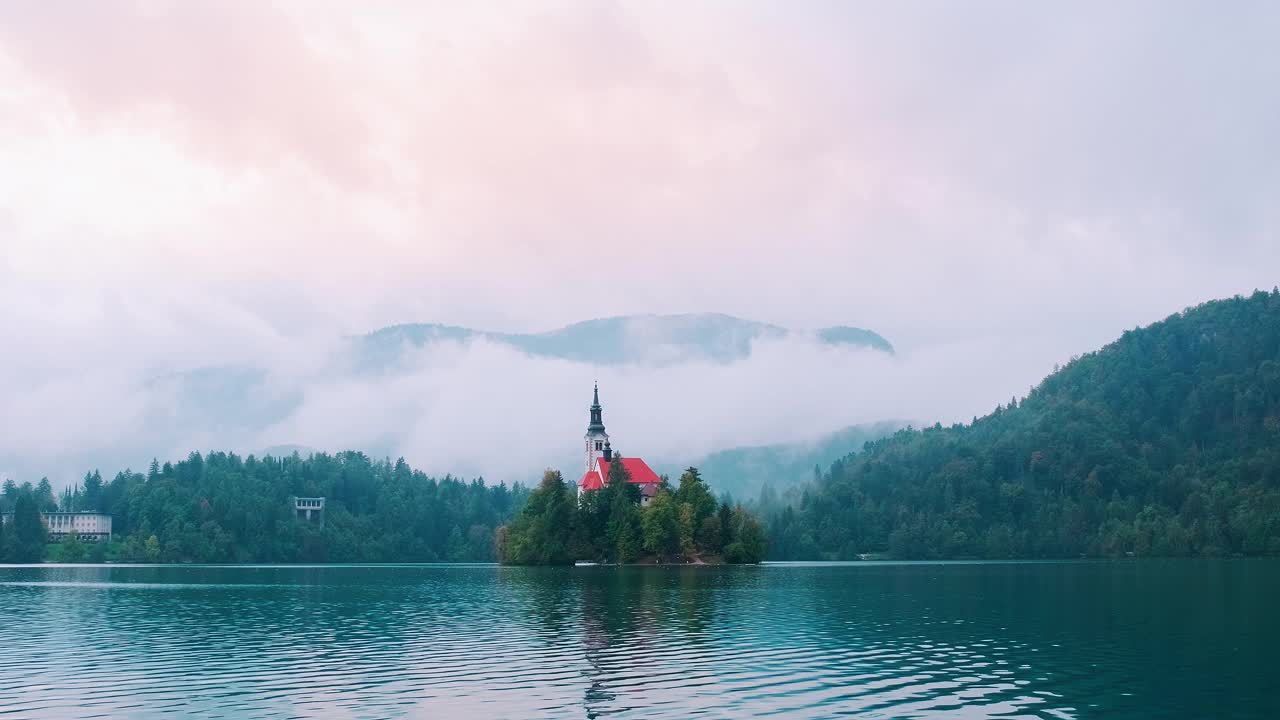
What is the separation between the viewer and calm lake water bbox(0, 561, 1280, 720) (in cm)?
4509

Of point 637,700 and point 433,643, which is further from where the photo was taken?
point 433,643

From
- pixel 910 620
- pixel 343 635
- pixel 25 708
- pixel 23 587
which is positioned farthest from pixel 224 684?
pixel 23 587

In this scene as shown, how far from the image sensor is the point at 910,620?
3231 inches

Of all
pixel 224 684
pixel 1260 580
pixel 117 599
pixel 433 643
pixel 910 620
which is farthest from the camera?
pixel 1260 580

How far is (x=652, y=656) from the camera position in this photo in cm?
5981

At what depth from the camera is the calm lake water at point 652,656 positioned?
1775 inches

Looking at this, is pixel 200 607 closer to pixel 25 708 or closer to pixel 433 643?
pixel 433 643

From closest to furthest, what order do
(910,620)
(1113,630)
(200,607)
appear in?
(1113,630) → (910,620) → (200,607)

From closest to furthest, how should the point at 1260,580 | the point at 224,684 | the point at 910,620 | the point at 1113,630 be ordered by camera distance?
the point at 224,684 < the point at 1113,630 < the point at 910,620 < the point at 1260,580

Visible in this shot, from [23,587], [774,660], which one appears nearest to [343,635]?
[774,660]

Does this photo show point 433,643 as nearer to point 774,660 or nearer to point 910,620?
point 774,660

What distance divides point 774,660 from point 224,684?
80.5 ft

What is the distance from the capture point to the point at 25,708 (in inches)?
1754

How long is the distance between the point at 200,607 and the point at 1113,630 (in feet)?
229
